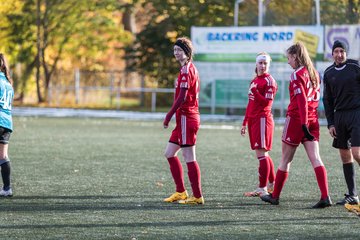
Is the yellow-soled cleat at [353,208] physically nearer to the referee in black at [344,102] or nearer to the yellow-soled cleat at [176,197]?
the referee in black at [344,102]

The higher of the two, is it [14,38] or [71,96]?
[14,38]

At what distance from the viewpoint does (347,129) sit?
34.3 feet

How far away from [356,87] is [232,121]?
70.9 ft

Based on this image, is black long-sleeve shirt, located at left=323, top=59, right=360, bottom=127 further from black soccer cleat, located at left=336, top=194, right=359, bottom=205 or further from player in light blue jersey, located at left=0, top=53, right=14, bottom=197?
player in light blue jersey, located at left=0, top=53, right=14, bottom=197

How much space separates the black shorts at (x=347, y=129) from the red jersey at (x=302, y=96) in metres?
0.30

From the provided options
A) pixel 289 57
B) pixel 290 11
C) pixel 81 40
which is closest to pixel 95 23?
pixel 81 40

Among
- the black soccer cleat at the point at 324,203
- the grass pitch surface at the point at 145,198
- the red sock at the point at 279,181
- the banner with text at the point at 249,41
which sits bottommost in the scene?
the grass pitch surface at the point at 145,198

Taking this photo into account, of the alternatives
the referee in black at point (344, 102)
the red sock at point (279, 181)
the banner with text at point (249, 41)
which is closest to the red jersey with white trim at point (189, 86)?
the red sock at point (279, 181)

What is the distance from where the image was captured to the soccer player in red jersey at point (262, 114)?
37.2 feet

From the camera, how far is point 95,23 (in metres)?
44.7

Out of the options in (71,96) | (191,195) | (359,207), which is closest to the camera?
(359,207)

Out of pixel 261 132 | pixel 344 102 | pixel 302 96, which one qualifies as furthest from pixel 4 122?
pixel 344 102

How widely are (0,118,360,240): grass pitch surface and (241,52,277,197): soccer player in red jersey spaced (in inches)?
16.6

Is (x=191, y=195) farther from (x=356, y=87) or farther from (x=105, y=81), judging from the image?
(x=105, y=81)
